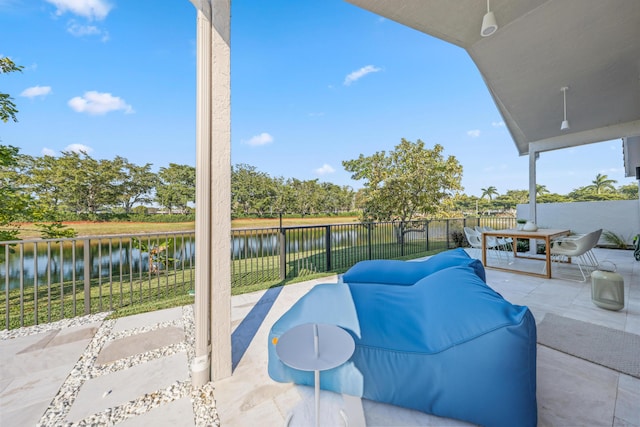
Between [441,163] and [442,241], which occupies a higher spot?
[441,163]

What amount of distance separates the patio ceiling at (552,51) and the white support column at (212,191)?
2.35m

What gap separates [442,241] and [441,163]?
2776 mm

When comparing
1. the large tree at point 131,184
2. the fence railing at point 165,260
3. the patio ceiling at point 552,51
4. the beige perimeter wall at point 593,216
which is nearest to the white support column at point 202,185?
the fence railing at point 165,260

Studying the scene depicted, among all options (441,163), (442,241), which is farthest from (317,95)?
(442,241)

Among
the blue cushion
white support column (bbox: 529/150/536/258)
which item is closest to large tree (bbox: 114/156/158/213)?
the blue cushion

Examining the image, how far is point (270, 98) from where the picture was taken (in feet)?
52.3

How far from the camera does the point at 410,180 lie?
8.40m

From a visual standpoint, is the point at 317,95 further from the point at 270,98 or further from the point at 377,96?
the point at 377,96

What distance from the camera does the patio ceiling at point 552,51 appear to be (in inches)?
126

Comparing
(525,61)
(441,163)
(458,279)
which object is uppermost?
(525,61)

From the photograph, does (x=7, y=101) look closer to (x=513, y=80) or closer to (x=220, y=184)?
(x=220, y=184)

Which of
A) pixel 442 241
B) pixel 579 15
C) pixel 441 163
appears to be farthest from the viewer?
pixel 441 163

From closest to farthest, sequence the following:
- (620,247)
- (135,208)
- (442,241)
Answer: (620,247) → (442,241) → (135,208)

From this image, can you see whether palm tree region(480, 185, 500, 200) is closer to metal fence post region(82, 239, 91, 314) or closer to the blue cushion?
the blue cushion
